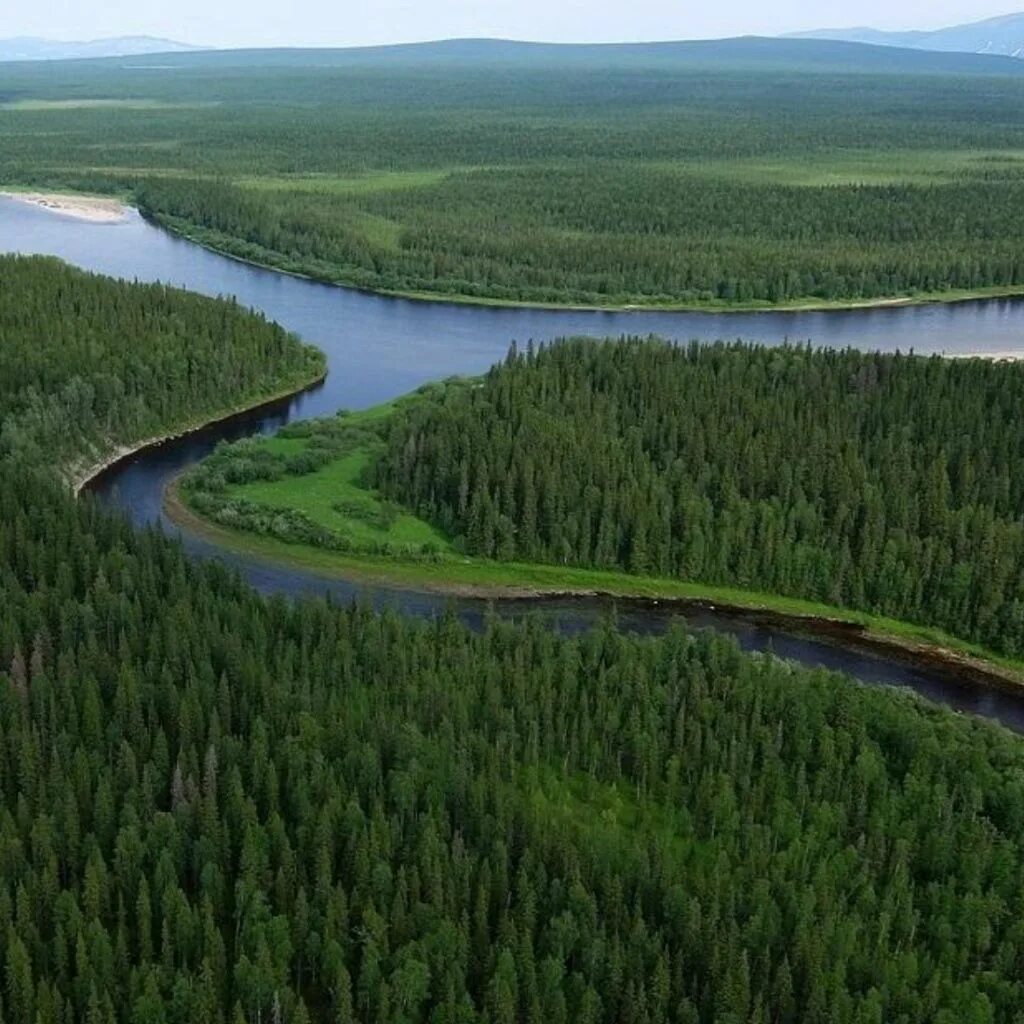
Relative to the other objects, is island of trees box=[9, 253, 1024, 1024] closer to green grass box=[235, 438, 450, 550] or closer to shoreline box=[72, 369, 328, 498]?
green grass box=[235, 438, 450, 550]

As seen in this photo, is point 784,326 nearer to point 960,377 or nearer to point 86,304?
point 960,377

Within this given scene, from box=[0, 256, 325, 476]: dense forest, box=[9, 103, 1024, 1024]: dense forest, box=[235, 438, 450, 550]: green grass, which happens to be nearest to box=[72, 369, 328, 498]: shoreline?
box=[0, 256, 325, 476]: dense forest

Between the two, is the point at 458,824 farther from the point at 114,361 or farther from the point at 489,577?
the point at 114,361

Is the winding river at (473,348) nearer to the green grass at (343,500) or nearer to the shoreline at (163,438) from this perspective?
the shoreline at (163,438)

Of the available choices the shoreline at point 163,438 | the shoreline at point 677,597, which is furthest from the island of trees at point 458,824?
the shoreline at point 163,438

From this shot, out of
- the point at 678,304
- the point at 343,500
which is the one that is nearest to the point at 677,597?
the point at 343,500

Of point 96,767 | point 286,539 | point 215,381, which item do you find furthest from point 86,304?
point 96,767
